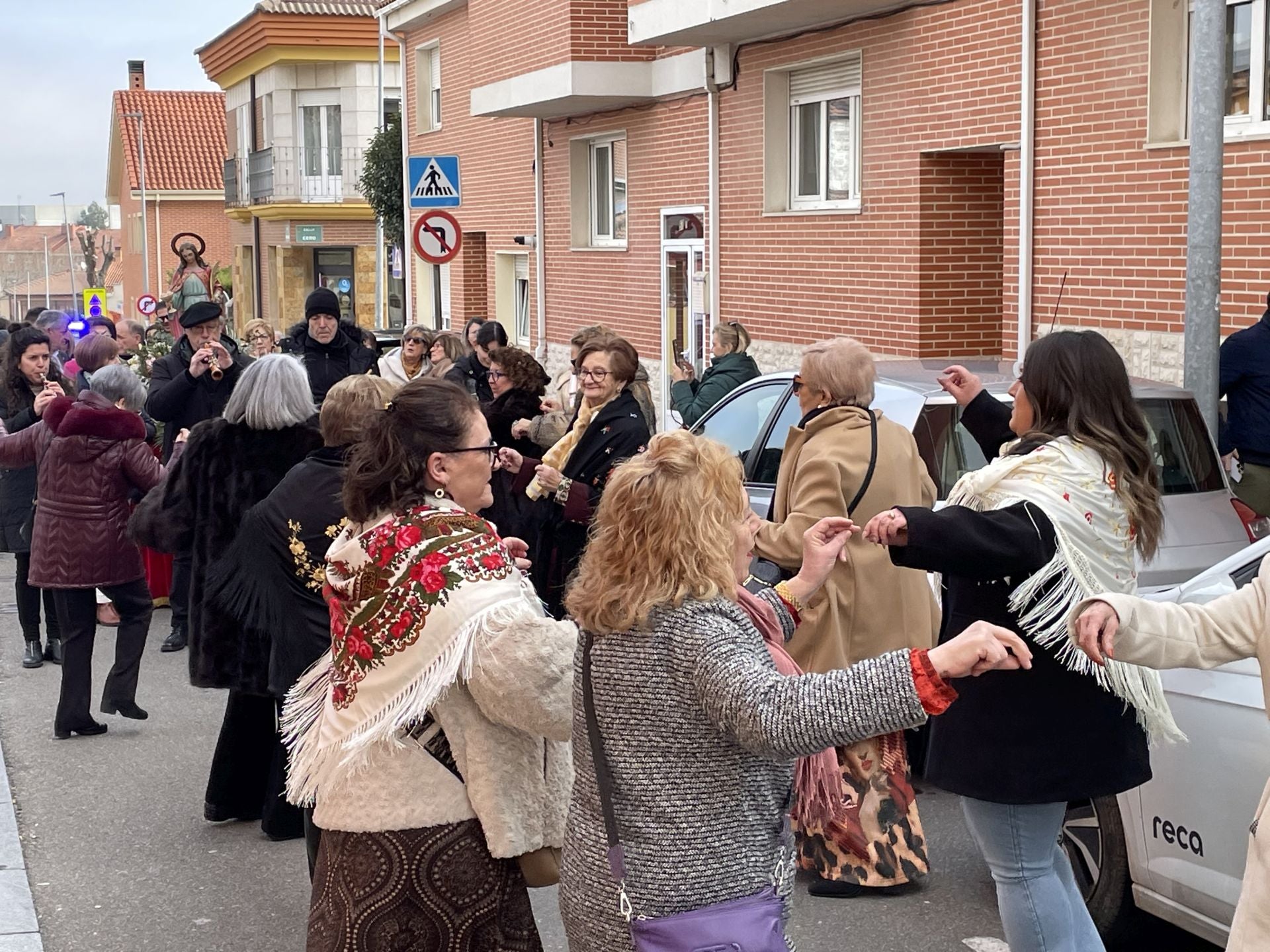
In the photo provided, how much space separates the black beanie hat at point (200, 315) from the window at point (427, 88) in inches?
708

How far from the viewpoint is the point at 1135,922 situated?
4.99 metres

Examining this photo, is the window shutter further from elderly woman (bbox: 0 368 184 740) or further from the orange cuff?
the orange cuff

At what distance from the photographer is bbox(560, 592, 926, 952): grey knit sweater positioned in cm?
292

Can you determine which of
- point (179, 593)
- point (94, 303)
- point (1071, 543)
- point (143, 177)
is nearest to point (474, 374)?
point (179, 593)

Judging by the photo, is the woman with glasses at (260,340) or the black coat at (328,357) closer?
the black coat at (328,357)

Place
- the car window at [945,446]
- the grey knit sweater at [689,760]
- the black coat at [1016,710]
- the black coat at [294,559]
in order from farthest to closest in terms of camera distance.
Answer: the car window at [945,446] → the black coat at [294,559] → the black coat at [1016,710] → the grey knit sweater at [689,760]

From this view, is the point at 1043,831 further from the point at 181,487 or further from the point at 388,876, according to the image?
the point at 181,487

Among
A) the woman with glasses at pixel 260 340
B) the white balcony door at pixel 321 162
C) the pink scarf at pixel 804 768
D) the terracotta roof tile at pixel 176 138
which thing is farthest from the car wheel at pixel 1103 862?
the terracotta roof tile at pixel 176 138

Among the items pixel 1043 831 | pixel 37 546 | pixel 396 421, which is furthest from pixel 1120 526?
pixel 37 546

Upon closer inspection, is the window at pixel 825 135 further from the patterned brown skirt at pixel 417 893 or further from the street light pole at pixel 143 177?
the street light pole at pixel 143 177

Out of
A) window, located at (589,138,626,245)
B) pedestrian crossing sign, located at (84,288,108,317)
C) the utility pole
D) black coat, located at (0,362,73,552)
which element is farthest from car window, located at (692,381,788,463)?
pedestrian crossing sign, located at (84,288,108,317)

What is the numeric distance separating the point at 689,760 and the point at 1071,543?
141 centimetres

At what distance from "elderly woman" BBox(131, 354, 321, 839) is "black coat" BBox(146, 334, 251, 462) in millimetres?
3004

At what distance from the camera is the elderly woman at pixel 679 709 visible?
9.68ft
